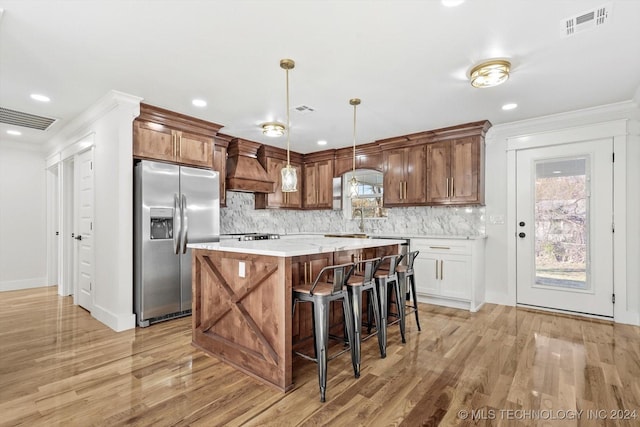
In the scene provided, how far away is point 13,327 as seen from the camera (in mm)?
3584

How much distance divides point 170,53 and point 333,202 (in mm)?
3980

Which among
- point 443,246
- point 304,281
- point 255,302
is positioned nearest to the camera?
point 255,302

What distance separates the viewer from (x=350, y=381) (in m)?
2.37

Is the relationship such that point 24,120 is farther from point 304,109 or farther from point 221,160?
point 304,109

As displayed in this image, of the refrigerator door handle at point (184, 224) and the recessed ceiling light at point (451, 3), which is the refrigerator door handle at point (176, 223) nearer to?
the refrigerator door handle at point (184, 224)

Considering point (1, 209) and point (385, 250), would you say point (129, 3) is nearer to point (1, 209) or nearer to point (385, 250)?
point (385, 250)

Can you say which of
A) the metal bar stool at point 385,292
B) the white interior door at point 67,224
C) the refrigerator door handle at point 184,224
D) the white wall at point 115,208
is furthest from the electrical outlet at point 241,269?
the white interior door at point 67,224

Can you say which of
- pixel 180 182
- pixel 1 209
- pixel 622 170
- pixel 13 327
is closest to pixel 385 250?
pixel 180 182

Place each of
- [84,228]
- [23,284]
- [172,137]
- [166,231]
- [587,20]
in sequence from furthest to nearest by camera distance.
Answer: [23,284], [84,228], [172,137], [166,231], [587,20]

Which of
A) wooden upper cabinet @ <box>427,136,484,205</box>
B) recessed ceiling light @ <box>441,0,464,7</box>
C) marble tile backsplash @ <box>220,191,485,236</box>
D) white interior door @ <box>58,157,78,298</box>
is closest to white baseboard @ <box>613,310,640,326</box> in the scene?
marble tile backsplash @ <box>220,191,485,236</box>

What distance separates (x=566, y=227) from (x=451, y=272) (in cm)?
152

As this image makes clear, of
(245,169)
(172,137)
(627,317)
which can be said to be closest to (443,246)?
(627,317)

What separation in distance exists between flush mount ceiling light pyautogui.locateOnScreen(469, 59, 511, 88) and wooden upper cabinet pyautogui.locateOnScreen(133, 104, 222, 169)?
10.7 feet

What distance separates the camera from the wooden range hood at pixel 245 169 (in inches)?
207
